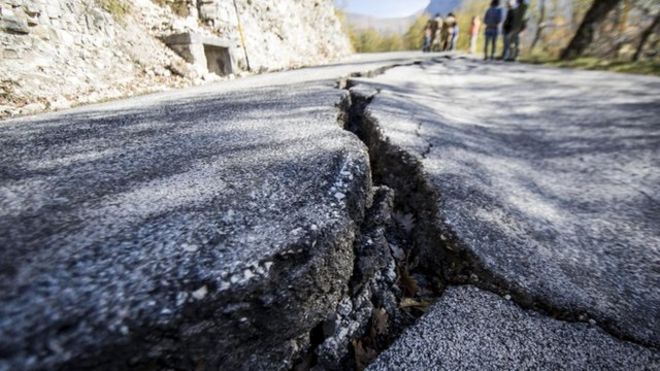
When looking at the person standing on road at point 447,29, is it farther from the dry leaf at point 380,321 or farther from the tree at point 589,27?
the dry leaf at point 380,321

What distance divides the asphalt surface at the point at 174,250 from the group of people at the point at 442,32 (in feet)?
43.6

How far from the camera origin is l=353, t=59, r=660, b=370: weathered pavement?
682mm

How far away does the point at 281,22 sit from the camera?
26.1ft

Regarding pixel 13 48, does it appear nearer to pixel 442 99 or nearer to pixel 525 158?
pixel 442 99

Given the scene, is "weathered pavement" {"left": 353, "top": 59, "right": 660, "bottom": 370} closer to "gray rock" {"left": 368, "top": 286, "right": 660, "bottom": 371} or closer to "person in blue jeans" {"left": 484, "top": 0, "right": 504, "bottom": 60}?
"gray rock" {"left": 368, "top": 286, "right": 660, "bottom": 371}

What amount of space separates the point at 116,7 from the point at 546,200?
461 cm

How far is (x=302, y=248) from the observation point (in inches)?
25.0

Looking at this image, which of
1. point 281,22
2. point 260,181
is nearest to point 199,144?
point 260,181

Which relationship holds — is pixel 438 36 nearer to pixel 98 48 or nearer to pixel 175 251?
pixel 98 48

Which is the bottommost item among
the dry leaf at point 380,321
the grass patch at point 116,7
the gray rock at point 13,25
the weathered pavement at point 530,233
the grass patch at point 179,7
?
the dry leaf at point 380,321

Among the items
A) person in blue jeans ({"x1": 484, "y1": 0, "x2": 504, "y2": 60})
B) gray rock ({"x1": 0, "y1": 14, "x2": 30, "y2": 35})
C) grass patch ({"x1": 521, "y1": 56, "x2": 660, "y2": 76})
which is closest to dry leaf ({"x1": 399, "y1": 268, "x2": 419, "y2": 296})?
gray rock ({"x1": 0, "y1": 14, "x2": 30, "y2": 35})

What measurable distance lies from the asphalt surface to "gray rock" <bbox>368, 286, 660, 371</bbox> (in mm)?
193

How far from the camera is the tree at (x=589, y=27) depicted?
238 inches

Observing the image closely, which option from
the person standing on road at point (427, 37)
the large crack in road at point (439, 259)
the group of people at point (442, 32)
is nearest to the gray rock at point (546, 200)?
the large crack in road at point (439, 259)
